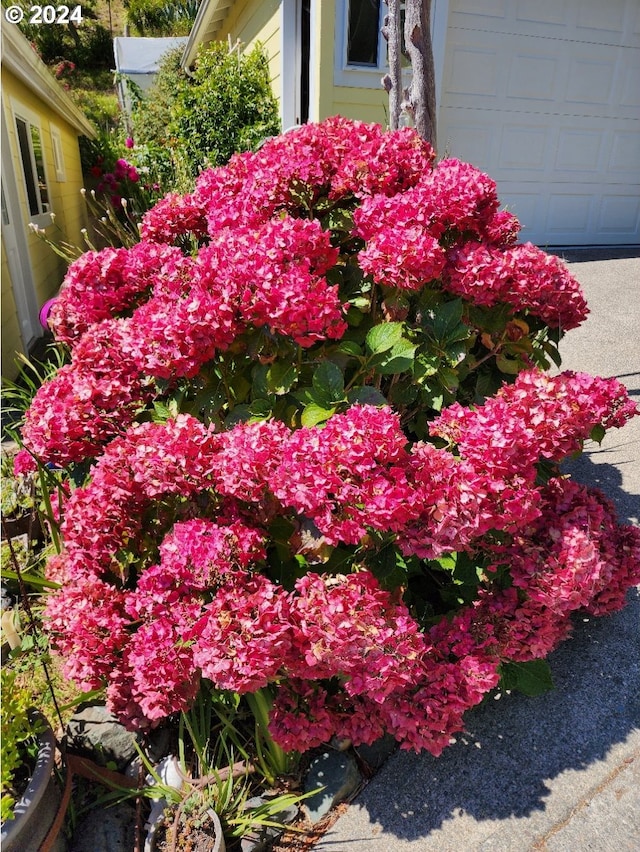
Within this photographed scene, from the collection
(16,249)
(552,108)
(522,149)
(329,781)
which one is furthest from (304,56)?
(329,781)

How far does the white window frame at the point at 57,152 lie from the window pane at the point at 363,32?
6.12 metres

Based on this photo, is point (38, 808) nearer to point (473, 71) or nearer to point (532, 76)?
point (473, 71)

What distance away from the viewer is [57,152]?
10.7m

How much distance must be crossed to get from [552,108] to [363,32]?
7.56 ft

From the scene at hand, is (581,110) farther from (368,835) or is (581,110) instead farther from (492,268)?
(368,835)

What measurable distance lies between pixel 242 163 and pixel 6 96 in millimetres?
5962

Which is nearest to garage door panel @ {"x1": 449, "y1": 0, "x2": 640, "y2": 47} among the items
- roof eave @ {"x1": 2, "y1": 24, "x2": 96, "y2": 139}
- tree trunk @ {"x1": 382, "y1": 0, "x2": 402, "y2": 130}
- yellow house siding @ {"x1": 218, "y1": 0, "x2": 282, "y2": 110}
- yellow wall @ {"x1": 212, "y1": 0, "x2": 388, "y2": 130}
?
yellow wall @ {"x1": 212, "y1": 0, "x2": 388, "y2": 130}

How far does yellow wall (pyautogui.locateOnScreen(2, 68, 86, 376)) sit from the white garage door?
14.6 feet

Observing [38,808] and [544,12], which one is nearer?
[38,808]

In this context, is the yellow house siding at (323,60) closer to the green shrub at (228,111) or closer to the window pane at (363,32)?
the window pane at (363,32)

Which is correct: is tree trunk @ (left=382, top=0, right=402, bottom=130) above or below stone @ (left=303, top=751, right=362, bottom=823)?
above

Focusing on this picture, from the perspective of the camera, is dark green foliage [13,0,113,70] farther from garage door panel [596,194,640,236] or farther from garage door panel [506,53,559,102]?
garage door panel [596,194,640,236]

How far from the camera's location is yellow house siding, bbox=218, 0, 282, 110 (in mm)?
7270

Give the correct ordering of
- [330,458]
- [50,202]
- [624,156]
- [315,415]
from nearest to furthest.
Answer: [330,458] < [315,415] < [624,156] < [50,202]
